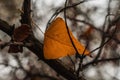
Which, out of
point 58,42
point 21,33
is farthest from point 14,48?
point 58,42

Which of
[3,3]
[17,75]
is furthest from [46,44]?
[3,3]

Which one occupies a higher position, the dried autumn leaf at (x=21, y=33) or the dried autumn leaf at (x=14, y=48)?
the dried autumn leaf at (x=21, y=33)

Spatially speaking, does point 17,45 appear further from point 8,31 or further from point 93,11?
point 93,11

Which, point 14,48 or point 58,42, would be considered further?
point 58,42

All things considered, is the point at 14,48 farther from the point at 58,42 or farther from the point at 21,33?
the point at 58,42

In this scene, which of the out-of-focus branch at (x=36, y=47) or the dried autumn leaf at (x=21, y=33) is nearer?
the dried autumn leaf at (x=21, y=33)
